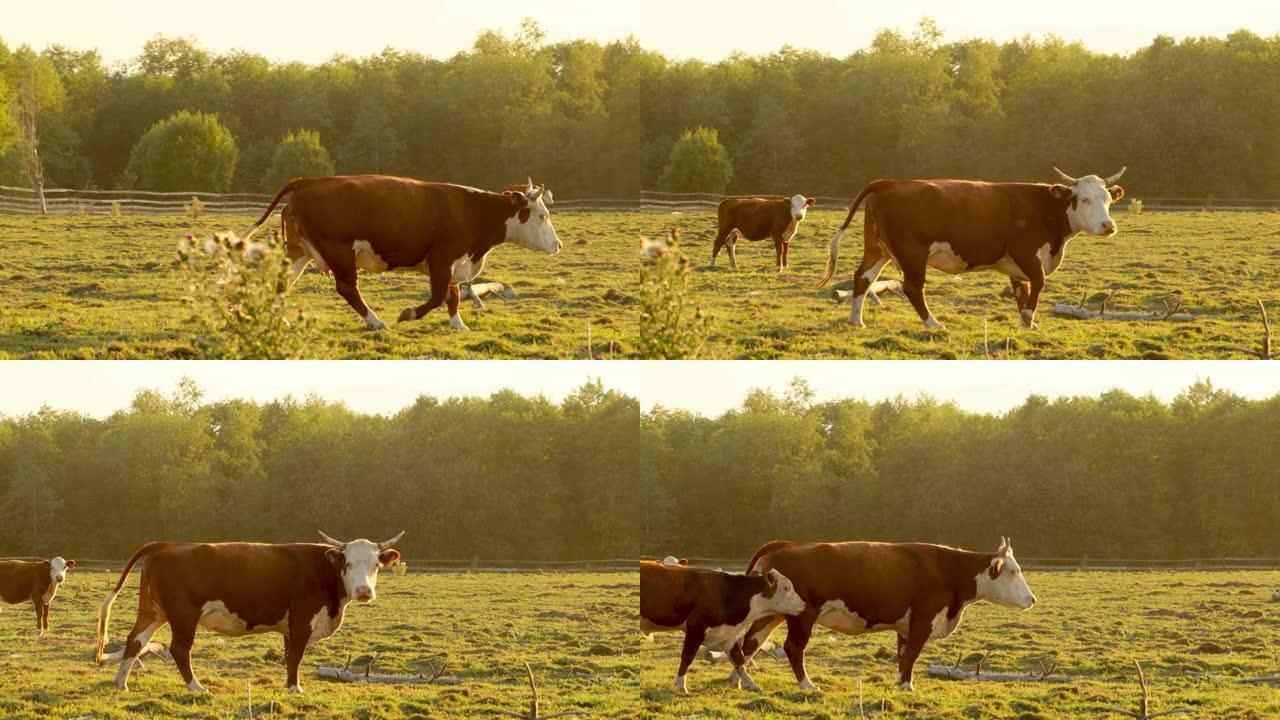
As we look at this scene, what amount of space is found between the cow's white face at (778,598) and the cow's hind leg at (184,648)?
16.8 ft

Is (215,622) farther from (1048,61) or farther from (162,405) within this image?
(1048,61)

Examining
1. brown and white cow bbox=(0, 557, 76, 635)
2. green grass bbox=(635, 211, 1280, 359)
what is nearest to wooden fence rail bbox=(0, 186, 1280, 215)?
green grass bbox=(635, 211, 1280, 359)

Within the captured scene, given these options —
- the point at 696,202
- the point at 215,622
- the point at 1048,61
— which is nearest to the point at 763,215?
the point at 215,622

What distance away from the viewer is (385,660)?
19.0 m

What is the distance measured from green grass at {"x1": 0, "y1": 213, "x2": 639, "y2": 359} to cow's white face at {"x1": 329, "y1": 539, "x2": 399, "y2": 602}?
6.37 feet

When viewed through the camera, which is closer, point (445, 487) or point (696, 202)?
point (445, 487)

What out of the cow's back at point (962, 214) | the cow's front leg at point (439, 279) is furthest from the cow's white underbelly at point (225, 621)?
the cow's back at point (962, 214)

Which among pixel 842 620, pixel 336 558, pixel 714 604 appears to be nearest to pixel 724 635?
pixel 714 604

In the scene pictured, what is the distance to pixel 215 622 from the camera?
50.6ft

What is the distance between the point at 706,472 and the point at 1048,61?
141 feet

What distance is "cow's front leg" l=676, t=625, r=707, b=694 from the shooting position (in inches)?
586

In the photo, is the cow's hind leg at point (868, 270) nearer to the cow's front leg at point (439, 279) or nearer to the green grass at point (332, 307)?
the green grass at point (332, 307)

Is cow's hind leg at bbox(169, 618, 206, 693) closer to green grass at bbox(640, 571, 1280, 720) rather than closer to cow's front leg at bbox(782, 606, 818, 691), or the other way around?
green grass at bbox(640, 571, 1280, 720)

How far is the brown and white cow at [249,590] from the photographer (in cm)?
1514
